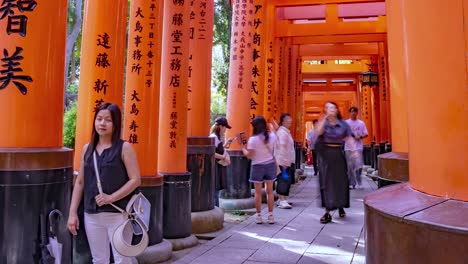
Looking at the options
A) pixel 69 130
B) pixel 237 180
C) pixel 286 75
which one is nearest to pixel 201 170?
pixel 237 180

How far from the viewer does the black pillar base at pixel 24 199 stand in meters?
3.01

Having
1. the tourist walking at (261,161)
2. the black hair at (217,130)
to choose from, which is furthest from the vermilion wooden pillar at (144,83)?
the black hair at (217,130)

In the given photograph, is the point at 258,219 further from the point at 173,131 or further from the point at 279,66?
the point at 279,66

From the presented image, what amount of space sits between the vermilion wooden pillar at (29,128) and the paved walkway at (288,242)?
1736mm

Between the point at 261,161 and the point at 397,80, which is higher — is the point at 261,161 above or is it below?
below

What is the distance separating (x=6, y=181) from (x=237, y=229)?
347 centimetres

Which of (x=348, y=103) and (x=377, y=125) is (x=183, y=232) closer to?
(x=377, y=125)

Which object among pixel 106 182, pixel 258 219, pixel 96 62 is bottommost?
pixel 258 219

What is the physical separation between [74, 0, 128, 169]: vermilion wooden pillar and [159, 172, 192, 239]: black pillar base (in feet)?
3.99

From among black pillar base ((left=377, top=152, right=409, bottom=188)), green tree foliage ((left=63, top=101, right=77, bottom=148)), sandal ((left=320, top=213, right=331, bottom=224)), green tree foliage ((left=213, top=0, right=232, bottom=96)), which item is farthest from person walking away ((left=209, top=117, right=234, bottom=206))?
green tree foliage ((left=213, top=0, right=232, bottom=96))

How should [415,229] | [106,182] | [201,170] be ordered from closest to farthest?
[415,229] < [106,182] < [201,170]

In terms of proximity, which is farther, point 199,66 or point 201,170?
point 199,66

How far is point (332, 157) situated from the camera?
6.04 metres

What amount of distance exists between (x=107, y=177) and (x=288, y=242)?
2.85 meters
